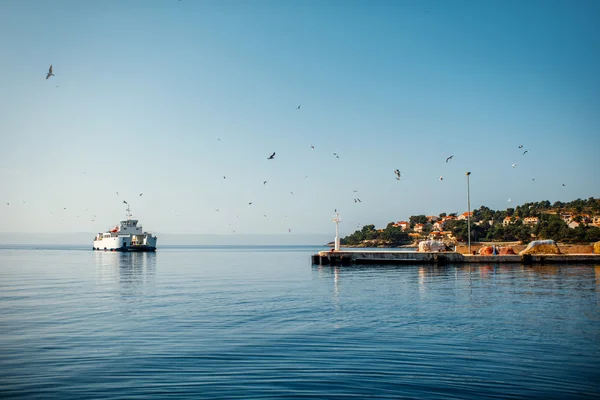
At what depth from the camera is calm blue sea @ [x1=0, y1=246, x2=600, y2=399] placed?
10.9 m

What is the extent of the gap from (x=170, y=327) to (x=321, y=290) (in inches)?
613

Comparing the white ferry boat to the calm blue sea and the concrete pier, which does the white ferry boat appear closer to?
the concrete pier

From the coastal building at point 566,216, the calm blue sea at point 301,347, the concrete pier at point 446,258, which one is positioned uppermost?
the coastal building at point 566,216

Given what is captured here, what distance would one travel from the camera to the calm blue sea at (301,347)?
10859mm

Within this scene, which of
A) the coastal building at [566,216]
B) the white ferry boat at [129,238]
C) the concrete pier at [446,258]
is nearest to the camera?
the concrete pier at [446,258]

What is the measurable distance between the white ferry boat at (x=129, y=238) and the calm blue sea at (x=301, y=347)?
349ft

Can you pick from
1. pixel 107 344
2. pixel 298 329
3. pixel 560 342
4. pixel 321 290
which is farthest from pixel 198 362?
pixel 321 290

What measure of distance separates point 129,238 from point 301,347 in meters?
124

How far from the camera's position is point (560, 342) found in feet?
51.7

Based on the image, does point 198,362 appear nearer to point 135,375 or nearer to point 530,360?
point 135,375

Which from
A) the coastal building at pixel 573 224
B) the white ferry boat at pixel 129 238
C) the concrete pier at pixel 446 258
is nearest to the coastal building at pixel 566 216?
the coastal building at pixel 573 224

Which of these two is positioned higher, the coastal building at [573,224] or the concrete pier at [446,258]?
the coastal building at [573,224]

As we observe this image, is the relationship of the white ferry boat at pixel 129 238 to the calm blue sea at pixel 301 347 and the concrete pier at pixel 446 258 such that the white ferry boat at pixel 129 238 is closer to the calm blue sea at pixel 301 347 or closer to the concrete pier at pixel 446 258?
the concrete pier at pixel 446 258

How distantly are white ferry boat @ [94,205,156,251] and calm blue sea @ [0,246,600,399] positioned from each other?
106426mm
